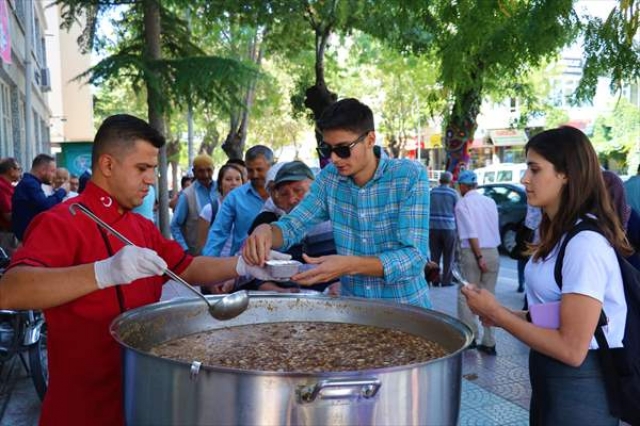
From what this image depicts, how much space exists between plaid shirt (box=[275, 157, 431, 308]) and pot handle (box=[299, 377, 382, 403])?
3.31 feet

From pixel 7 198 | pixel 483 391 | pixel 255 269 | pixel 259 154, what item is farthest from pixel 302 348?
pixel 7 198

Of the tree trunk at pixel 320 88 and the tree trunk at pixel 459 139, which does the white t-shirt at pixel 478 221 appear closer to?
the tree trunk at pixel 459 139

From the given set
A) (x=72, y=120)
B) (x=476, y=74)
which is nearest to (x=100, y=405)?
(x=476, y=74)

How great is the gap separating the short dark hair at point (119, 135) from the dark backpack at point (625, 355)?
151 centimetres

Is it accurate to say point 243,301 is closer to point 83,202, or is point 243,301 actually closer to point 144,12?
point 83,202

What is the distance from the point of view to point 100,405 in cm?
194

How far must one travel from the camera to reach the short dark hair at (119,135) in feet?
6.75

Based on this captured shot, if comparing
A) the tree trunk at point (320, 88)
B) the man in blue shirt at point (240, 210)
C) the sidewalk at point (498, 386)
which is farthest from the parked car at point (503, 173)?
the man in blue shirt at point (240, 210)

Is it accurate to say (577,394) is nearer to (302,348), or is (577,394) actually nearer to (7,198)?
(302,348)

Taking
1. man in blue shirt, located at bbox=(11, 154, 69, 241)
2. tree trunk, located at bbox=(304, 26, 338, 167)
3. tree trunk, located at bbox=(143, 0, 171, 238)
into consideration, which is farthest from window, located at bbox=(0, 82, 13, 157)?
tree trunk, located at bbox=(304, 26, 338, 167)

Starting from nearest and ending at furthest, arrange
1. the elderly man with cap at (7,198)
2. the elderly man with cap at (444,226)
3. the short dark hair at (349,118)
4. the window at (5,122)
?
the short dark hair at (349,118)
the elderly man with cap at (7,198)
the elderly man with cap at (444,226)
the window at (5,122)

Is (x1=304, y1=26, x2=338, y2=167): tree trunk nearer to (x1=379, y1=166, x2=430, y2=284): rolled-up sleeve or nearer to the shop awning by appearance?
(x1=379, y1=166, x2=430, y2=284): rolled-up sleeve

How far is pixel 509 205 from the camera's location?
13.8m

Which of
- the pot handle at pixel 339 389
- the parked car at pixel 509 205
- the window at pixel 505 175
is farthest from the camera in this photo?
the window at pixel 505 175
